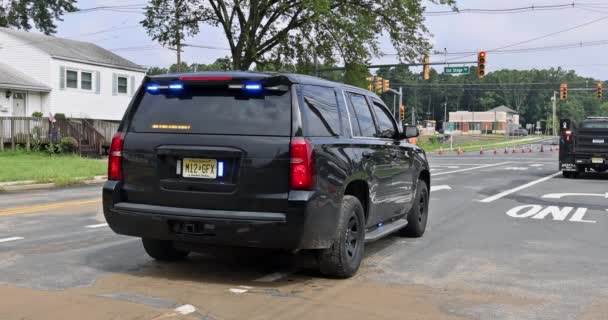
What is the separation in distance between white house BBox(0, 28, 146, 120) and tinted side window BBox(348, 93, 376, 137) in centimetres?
2801

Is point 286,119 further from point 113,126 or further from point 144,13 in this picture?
point 144,13

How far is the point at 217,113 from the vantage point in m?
5.94

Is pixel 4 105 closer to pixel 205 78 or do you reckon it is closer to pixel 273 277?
→ pixel 205 78

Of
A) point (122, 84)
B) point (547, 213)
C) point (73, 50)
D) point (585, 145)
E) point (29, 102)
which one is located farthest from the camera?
point (122, 84)

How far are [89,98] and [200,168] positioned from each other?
3175 cm

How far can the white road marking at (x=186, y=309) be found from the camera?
4.99m

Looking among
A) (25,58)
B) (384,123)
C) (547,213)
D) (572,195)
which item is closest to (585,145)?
(572,195)

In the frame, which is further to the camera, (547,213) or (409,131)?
(547,213)

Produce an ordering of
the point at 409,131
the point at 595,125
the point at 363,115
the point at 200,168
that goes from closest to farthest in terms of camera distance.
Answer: the point at 200,168 → the point at 363,115 → the point at 409,131 → the point at 595,125

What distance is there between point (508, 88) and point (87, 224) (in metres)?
158

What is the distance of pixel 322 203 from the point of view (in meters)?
5.79

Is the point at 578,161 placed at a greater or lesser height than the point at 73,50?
lesser

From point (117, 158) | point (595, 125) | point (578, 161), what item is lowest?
point (578, 161)

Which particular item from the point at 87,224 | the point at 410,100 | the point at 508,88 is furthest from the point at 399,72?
the point at 87,224
